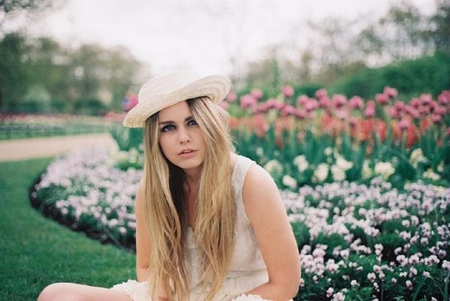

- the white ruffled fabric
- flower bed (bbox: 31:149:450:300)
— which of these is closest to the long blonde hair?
the white ruffled fabric

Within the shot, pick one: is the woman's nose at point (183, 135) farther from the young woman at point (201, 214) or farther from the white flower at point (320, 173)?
the white flower at point (320, 173)

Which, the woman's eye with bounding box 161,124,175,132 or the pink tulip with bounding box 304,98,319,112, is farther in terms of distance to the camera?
the pink tulip with bounding box 304,98,319,112

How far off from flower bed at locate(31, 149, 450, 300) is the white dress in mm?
546

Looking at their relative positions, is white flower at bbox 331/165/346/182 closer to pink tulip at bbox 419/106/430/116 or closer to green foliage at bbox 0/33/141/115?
pink tulip at bbox 419/106/430/116

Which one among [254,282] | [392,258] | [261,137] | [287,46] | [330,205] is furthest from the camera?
[287,46]

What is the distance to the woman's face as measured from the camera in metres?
1.87

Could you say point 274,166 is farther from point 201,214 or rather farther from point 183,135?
point 183,135

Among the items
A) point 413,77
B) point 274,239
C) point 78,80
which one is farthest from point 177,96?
point 78,80

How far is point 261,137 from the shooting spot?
596cm

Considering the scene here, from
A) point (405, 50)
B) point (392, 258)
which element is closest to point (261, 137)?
point (392, 258)

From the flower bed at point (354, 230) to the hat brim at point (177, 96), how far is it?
124 cm

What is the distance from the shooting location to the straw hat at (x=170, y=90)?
1804 mm

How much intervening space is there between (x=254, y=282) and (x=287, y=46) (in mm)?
25633

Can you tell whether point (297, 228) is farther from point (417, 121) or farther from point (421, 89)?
point (421, 89)
